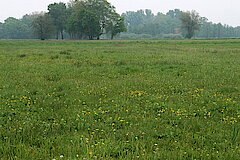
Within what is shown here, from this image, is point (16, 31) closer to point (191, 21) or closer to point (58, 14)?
point (58, 14)

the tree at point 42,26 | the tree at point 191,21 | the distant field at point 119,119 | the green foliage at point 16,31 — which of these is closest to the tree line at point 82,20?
the tree at point 42,26

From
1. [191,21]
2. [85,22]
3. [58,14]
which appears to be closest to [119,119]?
[85,22]

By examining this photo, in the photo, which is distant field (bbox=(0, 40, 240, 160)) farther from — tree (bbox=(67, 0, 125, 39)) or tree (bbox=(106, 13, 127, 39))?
tree (bbox=(106, 13, 127, 39))

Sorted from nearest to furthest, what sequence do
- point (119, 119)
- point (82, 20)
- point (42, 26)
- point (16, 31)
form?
point (119, 119) → point (82, 20) → point (42, 26) → point (16, 31)

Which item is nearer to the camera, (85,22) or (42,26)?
(85,22)

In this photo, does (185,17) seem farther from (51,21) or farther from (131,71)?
(131,71)

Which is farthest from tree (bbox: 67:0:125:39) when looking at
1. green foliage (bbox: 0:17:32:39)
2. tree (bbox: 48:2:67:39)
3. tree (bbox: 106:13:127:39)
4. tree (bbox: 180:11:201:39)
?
green foliage (bbox: 0:17:32:39)

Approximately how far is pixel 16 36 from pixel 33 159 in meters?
171

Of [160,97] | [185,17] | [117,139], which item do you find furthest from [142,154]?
[185,17]

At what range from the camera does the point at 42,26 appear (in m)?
88.3

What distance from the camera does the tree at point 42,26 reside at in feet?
287

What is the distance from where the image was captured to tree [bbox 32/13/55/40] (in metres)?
87.6

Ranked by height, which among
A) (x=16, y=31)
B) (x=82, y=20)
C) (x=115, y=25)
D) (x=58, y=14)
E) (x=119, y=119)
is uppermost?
(x=58, y=14)

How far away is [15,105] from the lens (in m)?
8.80
